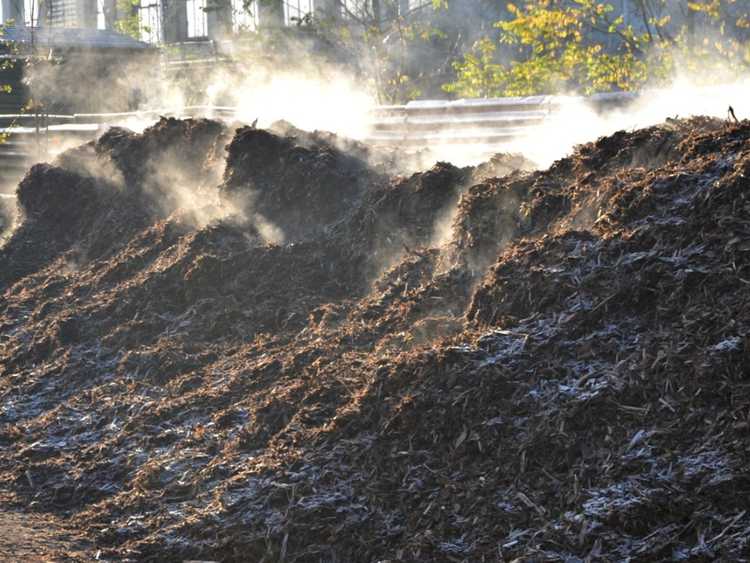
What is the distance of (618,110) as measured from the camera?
12188mm

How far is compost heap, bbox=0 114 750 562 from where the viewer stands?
4789 millimetres

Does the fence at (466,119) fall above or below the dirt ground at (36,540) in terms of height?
above

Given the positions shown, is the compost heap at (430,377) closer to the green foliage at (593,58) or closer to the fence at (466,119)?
the fence at (466,119)

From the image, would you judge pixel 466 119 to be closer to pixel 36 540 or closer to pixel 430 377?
pixel 430 377

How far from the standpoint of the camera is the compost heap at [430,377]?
479 cm

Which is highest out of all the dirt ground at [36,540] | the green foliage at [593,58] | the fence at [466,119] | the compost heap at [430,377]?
the green foliage at [593,58]

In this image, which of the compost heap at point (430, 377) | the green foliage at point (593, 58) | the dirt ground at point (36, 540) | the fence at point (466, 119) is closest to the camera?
the compost heap at point (430, 377)

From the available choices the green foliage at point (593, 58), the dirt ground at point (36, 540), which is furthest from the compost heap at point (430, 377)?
the green foliage at point (593, 58)

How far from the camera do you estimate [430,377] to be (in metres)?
5.73

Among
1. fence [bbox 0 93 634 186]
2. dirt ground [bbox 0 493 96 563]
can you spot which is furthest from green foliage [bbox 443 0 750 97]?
dirt ground [bbox 0 493 96 563]

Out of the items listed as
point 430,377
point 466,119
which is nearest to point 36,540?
point 430,377

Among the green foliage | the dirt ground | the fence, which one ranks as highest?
the green foliage

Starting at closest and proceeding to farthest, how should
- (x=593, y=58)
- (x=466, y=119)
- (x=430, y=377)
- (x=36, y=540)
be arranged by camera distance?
(x=430, y=377) < (x=36, y=540) < (x=466, y=119) < (x=593, y=58)

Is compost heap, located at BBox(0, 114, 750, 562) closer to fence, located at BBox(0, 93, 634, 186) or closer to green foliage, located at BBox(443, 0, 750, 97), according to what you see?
fence, located at BBox(0, 93, 634, 186)
